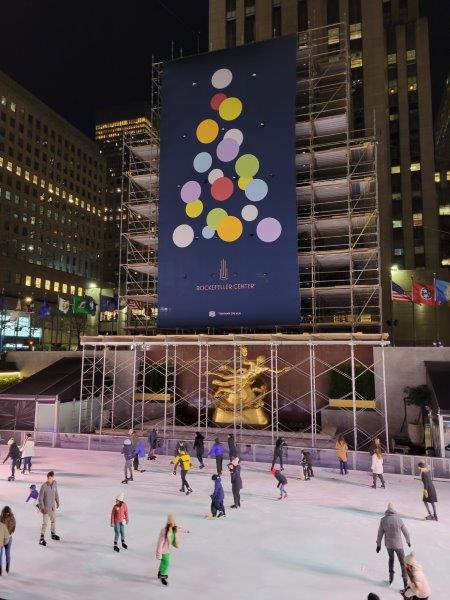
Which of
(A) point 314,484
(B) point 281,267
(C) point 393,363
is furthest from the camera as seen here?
(B) point 281,267

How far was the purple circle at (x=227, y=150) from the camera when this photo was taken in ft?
103

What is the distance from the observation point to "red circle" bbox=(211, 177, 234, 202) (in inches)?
1221

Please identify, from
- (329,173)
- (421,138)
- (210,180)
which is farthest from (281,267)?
(421,138)

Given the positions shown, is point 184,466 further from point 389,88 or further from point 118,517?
point 389,88

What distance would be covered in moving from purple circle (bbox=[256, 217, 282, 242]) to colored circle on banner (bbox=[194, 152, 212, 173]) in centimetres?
571

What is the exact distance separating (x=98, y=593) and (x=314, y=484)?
32.2 ft

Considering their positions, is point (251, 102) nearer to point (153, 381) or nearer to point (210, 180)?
point (210, 180)

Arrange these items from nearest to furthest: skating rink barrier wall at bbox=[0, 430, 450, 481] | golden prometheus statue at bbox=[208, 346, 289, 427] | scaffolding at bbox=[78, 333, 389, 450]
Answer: skating rink barrier wall at bbox=[0, 430, 450, 481]
scaffolding at bbox=[78, 333, 389, 450]
golden prometheus statue at bbox=[208, 346, 289, 427]

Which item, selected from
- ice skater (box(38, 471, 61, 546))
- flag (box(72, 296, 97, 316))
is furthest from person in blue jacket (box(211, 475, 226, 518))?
flag (box(72, 296, 97, 316))

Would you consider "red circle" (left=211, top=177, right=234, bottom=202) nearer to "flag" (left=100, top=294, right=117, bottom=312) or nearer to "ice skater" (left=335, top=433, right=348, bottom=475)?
"flag" (left=100, top=294, right=117, bottom=312)

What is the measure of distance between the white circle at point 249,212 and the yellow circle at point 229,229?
0.54 m

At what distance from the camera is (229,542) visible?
10.9 m

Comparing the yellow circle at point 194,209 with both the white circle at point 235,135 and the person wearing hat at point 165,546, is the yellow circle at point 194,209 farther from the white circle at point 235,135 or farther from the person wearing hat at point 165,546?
the person wearing hat at point 165,546

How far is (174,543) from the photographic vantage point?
864cm
